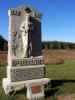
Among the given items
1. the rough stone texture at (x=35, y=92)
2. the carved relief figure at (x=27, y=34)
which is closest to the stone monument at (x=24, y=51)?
the carved relief figure at (x=27, y=34)

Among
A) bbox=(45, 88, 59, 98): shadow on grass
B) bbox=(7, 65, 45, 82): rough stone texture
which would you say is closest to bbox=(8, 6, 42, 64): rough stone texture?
bbox=(7, 65, 45, 82): rough stone texture

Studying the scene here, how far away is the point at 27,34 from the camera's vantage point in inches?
197

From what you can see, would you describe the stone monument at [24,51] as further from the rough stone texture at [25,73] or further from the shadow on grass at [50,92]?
the shadow on grass at [50,92]

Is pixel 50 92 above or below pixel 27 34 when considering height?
below

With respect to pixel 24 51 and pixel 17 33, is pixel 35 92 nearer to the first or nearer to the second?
pixel 24 51

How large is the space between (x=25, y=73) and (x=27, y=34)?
1.54 meters

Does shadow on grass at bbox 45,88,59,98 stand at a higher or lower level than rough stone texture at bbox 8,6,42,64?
lower

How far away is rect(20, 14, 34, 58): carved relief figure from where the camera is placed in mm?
4965

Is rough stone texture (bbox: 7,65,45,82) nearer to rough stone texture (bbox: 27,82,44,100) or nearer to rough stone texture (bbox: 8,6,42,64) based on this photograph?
rough stone texture (bbox: 8,6,42,64)

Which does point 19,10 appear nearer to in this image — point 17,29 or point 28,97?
point 17,29

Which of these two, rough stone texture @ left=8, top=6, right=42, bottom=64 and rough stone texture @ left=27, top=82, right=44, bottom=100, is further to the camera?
rough stone texture @ left=8, top=6, right=42, bottom=64

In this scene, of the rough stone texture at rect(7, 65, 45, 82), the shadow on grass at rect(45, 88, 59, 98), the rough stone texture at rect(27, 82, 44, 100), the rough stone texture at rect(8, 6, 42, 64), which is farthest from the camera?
the rough stone texture at rect(8, 6, 42, 64)

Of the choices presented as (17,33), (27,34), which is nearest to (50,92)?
(27,34)

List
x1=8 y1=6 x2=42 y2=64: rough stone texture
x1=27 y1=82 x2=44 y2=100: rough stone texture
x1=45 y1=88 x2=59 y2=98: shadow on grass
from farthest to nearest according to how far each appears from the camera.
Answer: x1=8 y1=6 x2=42 y2=64: rough stone texture < x1=45 y1=88 x2=59 y2=98: shadow on grass < x1=27 y1=82 x2=44 y2=100: rough stone texture
